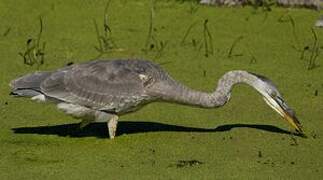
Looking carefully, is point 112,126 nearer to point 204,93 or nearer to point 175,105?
point 204,93

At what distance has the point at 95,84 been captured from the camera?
187 inches

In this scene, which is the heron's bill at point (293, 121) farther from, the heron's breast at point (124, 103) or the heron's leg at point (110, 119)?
the heron's leg at point (110, 119)

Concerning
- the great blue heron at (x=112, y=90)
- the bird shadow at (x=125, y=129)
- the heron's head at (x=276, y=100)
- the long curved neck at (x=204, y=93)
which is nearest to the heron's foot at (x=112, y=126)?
the great blue heron at (x=112, y=90)

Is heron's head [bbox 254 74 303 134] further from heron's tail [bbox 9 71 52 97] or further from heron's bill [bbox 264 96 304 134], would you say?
heron's tail [bbox 9 71 52 97]

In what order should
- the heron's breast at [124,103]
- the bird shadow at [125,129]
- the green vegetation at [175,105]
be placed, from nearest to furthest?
the green vegetation at [175,105], the heron's breast at [124,103], the bird shadow at [125,129]

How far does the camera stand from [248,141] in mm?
4750

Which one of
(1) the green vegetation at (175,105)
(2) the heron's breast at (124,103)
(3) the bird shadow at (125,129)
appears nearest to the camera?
(1) the green vegetation at (175,105)

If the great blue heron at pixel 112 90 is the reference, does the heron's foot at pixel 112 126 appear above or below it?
below

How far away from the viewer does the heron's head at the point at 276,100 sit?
4789 mm

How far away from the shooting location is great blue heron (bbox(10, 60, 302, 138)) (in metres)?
4.67

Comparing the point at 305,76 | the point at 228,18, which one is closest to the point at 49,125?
the point at 305,76

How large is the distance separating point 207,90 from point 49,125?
→ 1146mm

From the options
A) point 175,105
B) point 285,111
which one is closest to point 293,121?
point 285,111

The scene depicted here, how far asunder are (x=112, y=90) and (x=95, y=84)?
11 centimetres
